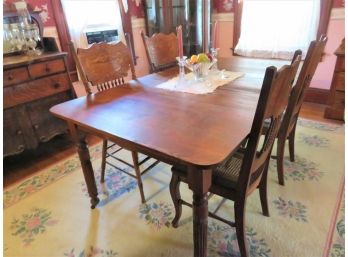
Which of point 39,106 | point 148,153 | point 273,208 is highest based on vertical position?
point 148,153

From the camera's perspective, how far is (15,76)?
6.45 feet

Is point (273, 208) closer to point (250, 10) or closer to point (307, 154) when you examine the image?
point (307, 154)

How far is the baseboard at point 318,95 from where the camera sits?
308cm

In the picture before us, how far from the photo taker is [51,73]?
220 centimetres

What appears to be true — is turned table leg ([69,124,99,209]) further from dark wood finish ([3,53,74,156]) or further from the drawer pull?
the drawer pull

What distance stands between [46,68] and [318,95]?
9.98 ft

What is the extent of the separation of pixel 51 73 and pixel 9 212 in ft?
3.79

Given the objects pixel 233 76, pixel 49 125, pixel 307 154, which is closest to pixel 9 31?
pixel 49 125

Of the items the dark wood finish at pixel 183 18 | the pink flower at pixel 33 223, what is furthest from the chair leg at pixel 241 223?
the dark wood finish at pixel 183 18

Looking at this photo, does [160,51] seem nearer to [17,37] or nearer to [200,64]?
[200,64]

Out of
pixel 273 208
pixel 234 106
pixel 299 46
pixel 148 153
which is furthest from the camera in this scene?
pixel 299 46

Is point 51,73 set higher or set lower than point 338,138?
higher

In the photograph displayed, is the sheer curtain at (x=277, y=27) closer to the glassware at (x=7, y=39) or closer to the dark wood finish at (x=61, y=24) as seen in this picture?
the dark wood finish at (x=61, y=24)

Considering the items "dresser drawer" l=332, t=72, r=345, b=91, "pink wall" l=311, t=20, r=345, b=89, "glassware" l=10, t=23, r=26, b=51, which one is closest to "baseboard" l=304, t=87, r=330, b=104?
"pink wall" l=311, t=20, r=345, b=89
